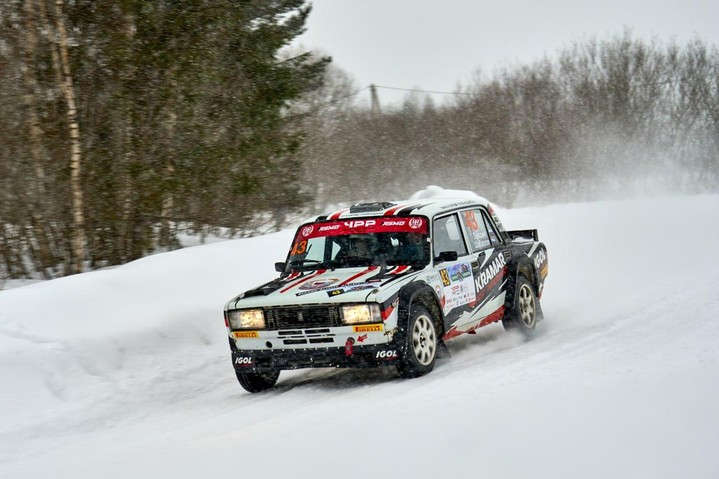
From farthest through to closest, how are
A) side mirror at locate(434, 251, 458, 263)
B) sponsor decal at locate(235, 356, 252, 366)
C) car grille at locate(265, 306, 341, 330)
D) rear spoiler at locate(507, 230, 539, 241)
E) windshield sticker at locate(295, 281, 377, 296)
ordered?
rear spoiler at locate(507, 230, 539, 241) → side mirror at locate(434, 251, 458, 263) → sponsor decal at locate(235, 356, 252, 366) → windshield sticker at locate(295, 281, 377, 296) → car grille at locate(265, 306, 341, 330)

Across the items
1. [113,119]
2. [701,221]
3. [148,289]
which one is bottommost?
[701,221]

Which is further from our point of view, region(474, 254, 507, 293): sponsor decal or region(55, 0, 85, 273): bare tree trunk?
region(55, 0, 85, 273): bare tree trunk

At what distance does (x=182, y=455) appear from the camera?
563 cm

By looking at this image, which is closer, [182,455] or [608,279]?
[182,455]

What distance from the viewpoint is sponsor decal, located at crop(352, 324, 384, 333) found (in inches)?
299

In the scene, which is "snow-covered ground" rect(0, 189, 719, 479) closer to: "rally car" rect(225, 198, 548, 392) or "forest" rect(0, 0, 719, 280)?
"rally car" rect(225, 198, 548, 392)

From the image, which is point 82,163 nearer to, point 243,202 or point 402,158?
point 243,202

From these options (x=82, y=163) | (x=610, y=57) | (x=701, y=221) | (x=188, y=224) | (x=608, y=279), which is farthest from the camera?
(x=610, y=57)

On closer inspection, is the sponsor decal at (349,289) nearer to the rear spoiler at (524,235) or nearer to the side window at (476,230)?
the side window at (476,230)

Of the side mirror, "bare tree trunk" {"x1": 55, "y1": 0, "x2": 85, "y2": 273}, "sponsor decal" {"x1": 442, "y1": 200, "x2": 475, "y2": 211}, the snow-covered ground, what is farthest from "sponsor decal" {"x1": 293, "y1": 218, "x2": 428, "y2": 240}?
"bare tree trunk" {"x1": 55, "y1": 0, "x2": 85, "y2": 273}

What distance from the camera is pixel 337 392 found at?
309 inches

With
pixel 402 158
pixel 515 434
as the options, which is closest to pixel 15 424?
pixel 515 434

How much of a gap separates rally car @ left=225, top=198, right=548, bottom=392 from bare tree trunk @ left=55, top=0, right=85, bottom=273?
18.6 feet

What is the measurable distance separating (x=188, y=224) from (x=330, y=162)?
1255cm
